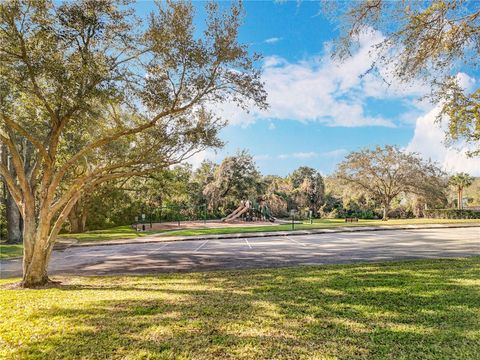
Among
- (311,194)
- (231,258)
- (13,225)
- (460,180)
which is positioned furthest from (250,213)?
(460,180)

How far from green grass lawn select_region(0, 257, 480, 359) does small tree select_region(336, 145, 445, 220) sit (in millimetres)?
34042

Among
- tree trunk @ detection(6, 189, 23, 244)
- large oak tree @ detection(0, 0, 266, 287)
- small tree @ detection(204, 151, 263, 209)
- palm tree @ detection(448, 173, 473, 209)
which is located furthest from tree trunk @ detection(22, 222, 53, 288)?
palm tree @ detection(448, 173, 473, 209)

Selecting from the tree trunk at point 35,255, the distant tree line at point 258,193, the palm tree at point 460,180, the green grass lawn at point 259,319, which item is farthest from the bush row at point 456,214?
the tree trunk at point 35,255

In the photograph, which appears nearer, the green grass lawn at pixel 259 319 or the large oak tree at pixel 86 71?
the green grass lawn at pixel 259 319

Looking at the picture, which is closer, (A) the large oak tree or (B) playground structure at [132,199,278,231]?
(A) the large oak tree

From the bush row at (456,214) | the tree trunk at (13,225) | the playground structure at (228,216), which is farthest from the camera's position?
the bush row at (456,214)

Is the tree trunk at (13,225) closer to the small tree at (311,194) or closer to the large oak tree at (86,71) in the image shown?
the large oak tree at (86,71)

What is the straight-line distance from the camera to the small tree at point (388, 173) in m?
38.7

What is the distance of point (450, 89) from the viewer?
42.2 feet

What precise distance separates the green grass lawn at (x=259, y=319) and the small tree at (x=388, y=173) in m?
34.0

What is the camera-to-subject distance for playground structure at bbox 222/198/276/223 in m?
38.3

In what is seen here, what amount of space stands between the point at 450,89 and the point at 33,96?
1478cm

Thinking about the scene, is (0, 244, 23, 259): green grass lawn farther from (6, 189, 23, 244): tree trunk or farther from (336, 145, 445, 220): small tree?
(336, 145, 445, 220): small tree

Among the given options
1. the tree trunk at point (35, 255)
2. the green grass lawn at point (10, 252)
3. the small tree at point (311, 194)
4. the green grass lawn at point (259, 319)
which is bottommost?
the green grass lawn at point (10, 252)
